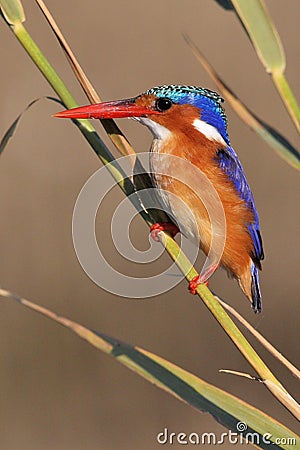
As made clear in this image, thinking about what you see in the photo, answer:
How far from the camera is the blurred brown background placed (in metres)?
3.28

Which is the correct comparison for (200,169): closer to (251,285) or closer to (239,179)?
(239,179)

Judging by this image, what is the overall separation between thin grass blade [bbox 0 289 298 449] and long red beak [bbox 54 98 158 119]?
30cm

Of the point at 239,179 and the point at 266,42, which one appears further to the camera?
the point at 239,179

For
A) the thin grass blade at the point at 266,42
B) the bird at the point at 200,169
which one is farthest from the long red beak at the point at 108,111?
the thin grass blade at the point at 266,42

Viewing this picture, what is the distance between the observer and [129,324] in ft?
10.9

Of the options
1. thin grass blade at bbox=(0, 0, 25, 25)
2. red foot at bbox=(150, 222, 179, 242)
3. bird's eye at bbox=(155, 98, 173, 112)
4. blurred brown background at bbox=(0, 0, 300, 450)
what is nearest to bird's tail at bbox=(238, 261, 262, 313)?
red foot at bbox=(150, 222, 179, 242)

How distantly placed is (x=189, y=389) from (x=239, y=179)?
666 mm

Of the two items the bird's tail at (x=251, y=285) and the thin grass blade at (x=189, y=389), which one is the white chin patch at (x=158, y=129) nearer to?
the bird's tail at (x=251, y=285)

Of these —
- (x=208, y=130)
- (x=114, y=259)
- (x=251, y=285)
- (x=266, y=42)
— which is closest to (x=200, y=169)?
(x=208, y=130)

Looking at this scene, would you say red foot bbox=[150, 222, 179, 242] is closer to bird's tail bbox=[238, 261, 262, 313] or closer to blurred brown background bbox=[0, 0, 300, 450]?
bird's tail bbox=[238, 261, 262, 313]

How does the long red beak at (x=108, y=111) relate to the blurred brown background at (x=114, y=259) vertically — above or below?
below

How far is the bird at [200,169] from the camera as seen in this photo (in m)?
1.46

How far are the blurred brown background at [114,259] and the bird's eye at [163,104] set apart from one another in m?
1.74

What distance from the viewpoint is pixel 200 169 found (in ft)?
5.14
